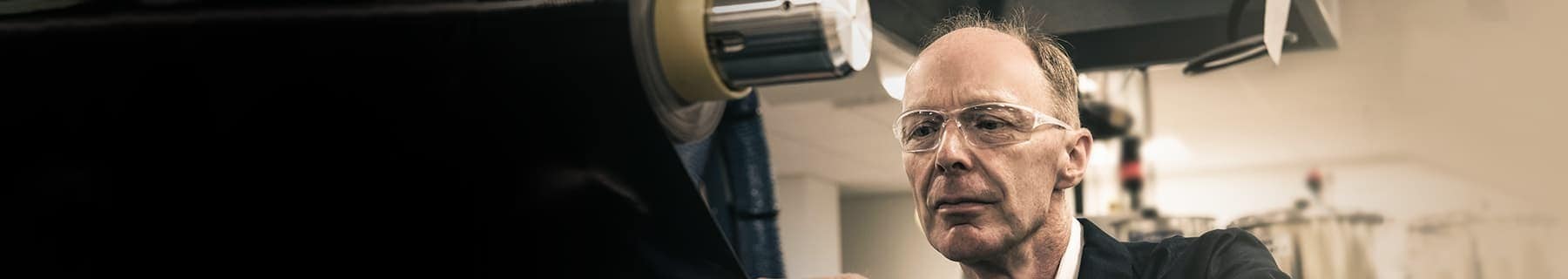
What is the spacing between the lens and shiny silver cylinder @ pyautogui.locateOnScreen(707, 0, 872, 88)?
0.43 ft

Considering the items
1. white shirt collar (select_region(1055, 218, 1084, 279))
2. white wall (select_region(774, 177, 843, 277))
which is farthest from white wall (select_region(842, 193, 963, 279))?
white shirt collar (select_region(1055, 218, 1084, 279))

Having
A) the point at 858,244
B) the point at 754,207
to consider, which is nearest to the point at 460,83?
the point at 754,207

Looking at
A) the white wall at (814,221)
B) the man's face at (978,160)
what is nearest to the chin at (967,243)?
the man's face at (978,160)

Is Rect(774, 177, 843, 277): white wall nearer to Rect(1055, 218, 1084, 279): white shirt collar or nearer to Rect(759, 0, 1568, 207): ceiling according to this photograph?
Rect(759, 0, 1568, 207): ceiling

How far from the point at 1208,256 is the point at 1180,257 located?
2 cm

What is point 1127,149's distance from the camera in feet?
5.07

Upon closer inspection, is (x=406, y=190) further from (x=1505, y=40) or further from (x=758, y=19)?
(x=1505, y=40)

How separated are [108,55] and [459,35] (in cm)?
5

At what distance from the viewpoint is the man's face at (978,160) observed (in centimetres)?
63

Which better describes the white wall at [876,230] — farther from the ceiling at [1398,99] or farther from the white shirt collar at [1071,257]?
the white shirt collar at [1071,257]

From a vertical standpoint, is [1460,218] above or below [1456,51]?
below

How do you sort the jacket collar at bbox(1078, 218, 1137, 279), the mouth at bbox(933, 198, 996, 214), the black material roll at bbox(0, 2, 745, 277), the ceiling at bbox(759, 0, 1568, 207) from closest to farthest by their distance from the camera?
the black material roll at bbox(0, 2, 745, 277) → the mouth at bbox(933, 198, 996, 214) → the jacket collar at bbox(1078, 218, 1137, 279) → the ceiling at bbox(759, 0, 1568, 207)

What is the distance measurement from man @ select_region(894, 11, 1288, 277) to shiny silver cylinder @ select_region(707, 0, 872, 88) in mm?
485

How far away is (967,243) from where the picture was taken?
65cm
